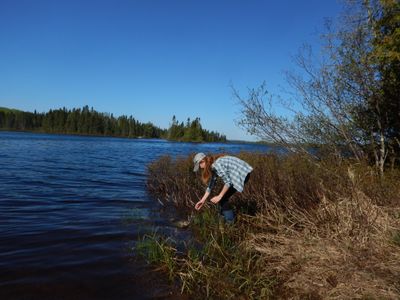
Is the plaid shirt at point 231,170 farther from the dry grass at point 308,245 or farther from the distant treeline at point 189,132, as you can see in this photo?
the distant treeline at point 189,132

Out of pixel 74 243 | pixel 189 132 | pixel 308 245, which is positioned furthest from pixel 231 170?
pixel 189 132

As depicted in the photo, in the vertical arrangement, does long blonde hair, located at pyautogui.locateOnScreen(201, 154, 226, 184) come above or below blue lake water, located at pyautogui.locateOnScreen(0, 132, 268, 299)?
above

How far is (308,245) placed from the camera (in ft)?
16.9

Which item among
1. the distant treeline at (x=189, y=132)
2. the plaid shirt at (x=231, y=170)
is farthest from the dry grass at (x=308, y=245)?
the distant treeline at (x=189, y=132)

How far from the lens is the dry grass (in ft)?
13.6

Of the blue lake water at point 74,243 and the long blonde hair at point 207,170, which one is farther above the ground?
the long blonde hair at point 207,170

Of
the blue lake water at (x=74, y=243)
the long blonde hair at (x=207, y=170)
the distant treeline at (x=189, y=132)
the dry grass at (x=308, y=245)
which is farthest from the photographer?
the distant treeline at (x=189, y=132)

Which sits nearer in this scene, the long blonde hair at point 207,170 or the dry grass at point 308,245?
the dry grass at point 308,245

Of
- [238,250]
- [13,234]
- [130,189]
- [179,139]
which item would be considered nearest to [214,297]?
[238,250]

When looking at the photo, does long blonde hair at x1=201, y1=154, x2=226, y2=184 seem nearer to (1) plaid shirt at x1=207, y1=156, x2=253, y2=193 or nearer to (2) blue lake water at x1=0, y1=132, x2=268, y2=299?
(1) plaid shirt at x1=207, y1=156, x2=253, y2=193

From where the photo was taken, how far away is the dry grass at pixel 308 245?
164 inches

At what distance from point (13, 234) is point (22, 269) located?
2.10 meters

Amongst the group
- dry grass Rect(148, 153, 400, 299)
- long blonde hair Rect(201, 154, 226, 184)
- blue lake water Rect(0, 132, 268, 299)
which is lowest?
blue lake water Rect(0, 132, 268, 299)

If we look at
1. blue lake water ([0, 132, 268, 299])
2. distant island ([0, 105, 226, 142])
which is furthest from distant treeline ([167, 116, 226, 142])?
blue lake water ([0, 132, 268, 299])
